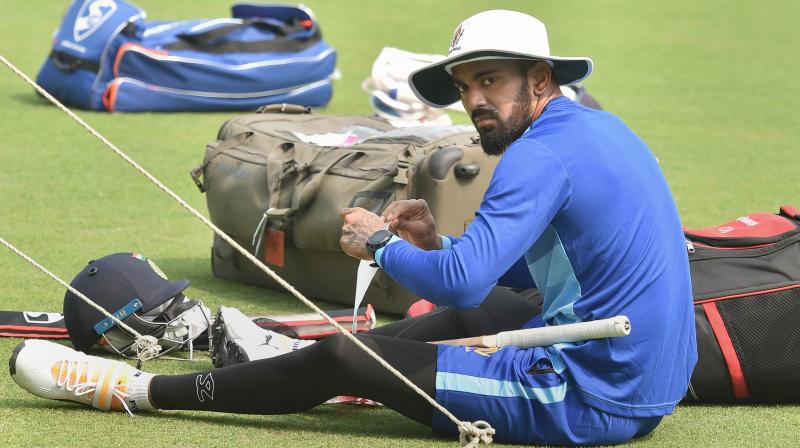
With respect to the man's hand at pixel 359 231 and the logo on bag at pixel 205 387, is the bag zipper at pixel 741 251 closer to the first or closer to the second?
the man's hand at pixel 359 231

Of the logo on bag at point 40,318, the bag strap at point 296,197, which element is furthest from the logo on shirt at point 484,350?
the logo on bag at point 40,318

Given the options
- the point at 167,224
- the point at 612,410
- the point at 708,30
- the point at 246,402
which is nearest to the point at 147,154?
the point at 167,224

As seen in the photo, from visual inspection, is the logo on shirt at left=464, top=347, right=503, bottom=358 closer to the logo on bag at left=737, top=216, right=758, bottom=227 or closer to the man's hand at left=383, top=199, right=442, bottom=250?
the man's hand at left=383, top=199, right=442, bottom=250

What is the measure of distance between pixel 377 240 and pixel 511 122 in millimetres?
462

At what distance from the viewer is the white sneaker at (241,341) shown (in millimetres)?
3854

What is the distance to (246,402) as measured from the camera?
10.9 ft

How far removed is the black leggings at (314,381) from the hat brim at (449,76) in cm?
74

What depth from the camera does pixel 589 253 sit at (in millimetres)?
3105

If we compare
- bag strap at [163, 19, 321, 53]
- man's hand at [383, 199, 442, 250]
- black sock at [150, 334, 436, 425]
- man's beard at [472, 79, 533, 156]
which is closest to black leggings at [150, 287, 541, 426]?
black sock at [150, 334, 436, 425]

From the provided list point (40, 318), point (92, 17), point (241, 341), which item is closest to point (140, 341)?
point (241, 341)

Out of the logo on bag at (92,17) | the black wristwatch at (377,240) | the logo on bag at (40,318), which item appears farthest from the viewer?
the logo on bag at (92,17)

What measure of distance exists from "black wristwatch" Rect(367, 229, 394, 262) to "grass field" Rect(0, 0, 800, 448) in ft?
1.76

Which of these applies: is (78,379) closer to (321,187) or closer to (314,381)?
(314,381)

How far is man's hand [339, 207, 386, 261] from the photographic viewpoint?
127 inches
